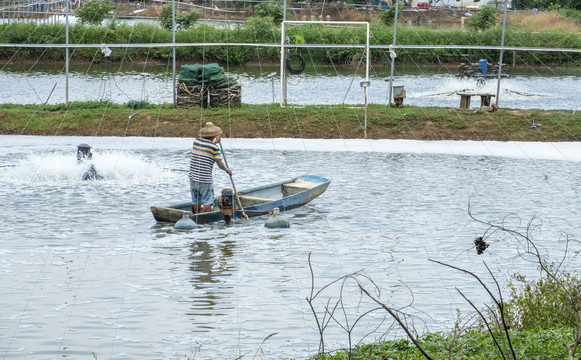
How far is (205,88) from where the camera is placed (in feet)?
76.1

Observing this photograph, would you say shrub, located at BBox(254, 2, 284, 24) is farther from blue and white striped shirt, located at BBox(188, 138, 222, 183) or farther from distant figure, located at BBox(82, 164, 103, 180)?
blue and white striped shirt, located at BBox(188, 138, 222, 183)

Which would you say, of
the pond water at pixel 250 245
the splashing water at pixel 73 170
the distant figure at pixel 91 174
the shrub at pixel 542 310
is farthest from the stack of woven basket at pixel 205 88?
the shrub at pixel 542 310

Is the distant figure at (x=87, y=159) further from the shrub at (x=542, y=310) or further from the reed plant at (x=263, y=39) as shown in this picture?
the reed plant at (x=263, y=39)

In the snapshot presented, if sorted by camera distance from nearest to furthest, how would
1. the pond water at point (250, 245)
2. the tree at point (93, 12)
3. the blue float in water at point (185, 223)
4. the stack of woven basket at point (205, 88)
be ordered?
the pond water at point (250, 245), the blue float in water at point (185, 223), the stack of woven basket at point (205, 88), the tree at point (93, 12)

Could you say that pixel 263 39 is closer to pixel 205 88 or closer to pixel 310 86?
pixel 310 86

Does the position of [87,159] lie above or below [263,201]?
below

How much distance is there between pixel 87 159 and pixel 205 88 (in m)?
Answer: 6.76

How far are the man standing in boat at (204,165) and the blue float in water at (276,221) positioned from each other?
3.13ft

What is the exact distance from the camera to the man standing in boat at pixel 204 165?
12.9 metres

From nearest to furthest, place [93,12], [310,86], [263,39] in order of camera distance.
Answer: [263,39] < [310,86] < [93,12]

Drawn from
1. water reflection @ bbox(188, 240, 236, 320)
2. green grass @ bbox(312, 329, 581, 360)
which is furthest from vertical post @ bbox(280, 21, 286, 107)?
green grass @ bbox(312, 329, 581, 360)

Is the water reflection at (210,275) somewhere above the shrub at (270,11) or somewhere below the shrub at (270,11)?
below

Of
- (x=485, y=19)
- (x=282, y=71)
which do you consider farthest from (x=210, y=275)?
(x=485, y=19)

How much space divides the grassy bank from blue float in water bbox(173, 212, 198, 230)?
9.08 metres
